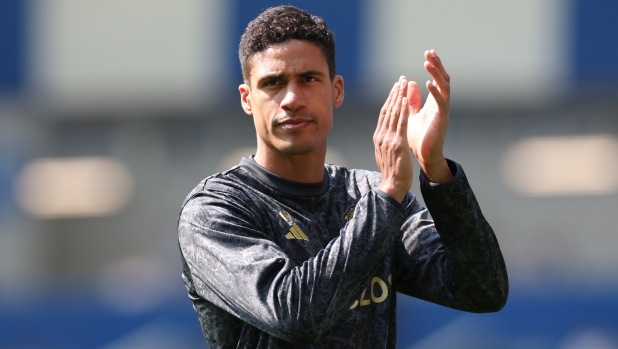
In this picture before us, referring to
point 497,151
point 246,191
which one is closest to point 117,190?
point 497,151

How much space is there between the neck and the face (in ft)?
0.09

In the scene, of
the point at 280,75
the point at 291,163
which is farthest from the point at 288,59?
the point at 291,163

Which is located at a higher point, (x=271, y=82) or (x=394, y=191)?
(x=271, y=82)

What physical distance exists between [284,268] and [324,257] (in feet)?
0.38

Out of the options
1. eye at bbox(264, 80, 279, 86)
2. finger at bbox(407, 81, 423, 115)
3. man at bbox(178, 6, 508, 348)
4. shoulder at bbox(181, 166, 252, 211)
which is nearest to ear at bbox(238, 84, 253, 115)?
man at bbox(178, 6, 508, 348)

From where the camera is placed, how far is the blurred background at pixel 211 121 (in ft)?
39.1

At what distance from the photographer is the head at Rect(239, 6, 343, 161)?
9.99ft

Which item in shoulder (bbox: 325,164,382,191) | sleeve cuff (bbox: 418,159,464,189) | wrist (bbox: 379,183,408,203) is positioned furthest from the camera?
shoulder (bbox: 325,164,382,191)

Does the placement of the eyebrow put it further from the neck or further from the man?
the neck

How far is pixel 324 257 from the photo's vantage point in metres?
2.70

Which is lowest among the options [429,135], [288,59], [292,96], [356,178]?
[356,178]

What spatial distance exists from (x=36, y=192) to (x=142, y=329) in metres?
3.84

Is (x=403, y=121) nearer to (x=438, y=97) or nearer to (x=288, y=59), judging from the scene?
(x=438, y=97)

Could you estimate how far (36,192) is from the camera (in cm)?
1291
